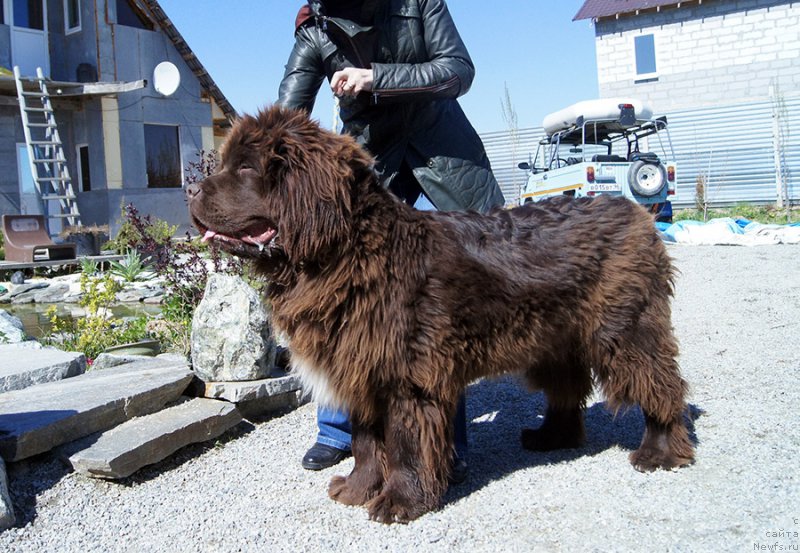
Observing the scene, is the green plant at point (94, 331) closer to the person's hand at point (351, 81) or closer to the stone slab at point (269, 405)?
the stone slab at point (269, 405)

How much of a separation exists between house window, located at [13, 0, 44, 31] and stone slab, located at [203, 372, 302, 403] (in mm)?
13386

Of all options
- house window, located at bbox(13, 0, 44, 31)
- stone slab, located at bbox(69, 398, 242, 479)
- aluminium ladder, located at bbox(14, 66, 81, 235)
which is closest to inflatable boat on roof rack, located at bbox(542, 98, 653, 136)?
aluminium ladder, located at bbox(14, 66, 81, 235)

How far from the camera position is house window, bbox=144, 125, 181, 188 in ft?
50.3

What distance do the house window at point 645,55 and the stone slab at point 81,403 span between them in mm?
22050

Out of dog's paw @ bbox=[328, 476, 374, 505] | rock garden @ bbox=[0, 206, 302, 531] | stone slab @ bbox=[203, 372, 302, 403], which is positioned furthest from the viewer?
stone slab @ bbox=[203, 372, 302, 403]

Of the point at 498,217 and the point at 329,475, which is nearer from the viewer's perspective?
the point at 498,217

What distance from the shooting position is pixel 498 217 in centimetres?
326

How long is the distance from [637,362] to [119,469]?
2560mm

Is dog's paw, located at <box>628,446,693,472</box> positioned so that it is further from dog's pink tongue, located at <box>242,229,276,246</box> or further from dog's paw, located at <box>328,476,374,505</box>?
dog's pink tongue, located at <box>242,229,276,246</box>

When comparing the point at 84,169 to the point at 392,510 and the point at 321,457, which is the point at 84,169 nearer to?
the point at 321,457

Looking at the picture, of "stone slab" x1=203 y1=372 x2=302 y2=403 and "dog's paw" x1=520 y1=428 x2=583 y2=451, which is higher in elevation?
"stone slab" x1=203 y1=372 x2=302 y2=403

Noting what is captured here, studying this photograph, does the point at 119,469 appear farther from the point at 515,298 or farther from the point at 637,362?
the point at 637,362

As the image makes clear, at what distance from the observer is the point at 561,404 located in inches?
148

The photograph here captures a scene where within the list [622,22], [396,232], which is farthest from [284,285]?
[622,22]
